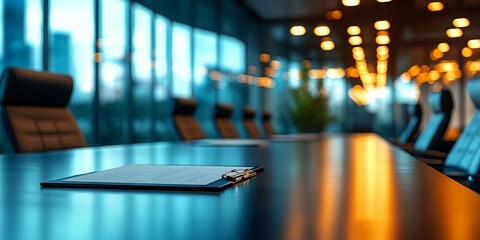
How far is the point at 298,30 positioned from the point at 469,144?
34.0ft

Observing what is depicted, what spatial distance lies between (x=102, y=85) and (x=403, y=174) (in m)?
5.81

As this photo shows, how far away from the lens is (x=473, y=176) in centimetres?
272

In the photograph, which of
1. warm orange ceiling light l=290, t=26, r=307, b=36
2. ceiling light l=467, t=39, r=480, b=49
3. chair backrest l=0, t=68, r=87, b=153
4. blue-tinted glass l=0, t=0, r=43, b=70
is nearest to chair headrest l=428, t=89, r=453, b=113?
chair backrest l=0, t=68, r=87, b=153

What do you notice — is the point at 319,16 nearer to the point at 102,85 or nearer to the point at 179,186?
the point at 102,85

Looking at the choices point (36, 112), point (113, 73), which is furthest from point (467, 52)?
point (36, 112)

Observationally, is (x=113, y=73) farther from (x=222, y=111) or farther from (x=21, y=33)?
(x=21, y=33)

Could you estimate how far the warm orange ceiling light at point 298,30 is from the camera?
1327cm

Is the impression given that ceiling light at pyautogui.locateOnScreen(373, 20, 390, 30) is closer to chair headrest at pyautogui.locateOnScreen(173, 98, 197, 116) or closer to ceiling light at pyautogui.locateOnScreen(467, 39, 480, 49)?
ceiling light at pyautogui.locateOnScreen(467, 39, 480, 49)

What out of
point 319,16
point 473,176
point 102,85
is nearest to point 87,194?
point 473,176

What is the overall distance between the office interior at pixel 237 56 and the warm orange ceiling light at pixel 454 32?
0.07 metres

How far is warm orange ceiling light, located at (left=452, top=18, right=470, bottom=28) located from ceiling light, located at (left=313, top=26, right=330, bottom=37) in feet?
→ 9.16

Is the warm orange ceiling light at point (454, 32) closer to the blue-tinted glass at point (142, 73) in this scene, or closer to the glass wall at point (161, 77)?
the glass wall at point (161, 77)

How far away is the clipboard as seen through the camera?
3.10ft

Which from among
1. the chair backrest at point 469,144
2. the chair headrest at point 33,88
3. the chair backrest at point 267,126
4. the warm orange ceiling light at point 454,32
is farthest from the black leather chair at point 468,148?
the warm orange ceiling light at point 454,32
